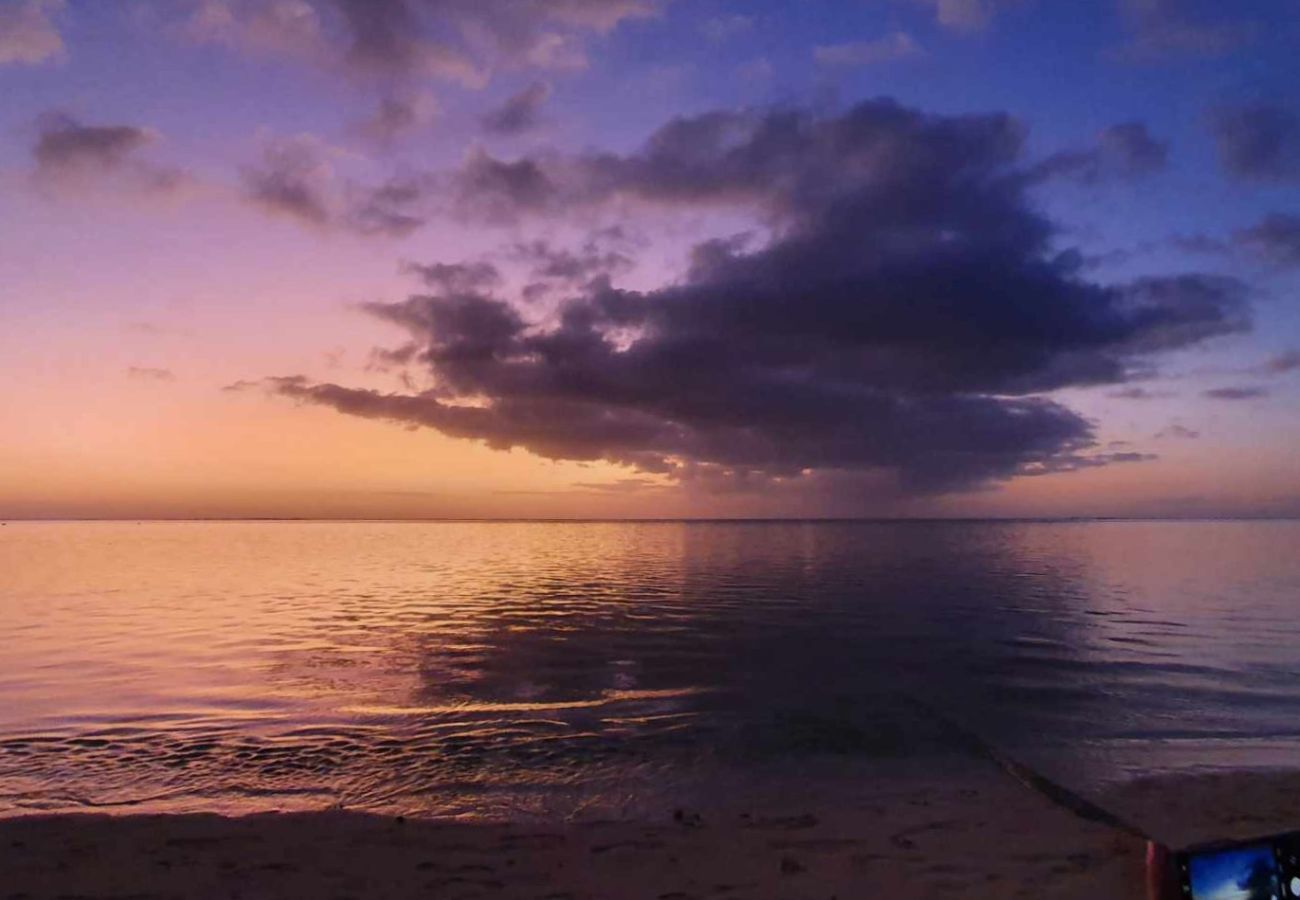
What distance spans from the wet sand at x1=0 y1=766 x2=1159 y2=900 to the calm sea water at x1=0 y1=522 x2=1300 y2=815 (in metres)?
1.52

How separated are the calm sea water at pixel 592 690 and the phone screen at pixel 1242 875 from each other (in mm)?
11012

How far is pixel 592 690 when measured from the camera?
22.9 metres

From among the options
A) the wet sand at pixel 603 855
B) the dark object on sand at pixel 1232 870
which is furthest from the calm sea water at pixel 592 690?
the dark object on sand at pixel 1232 870

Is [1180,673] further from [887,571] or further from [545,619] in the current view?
[887,571]

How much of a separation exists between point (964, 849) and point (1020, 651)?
20793 millimetres

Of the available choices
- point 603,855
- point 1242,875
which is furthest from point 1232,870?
point 603,855

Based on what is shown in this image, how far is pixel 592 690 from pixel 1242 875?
2050cm

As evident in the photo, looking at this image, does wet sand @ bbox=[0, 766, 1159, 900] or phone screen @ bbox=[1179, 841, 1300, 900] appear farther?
wet sand @ bbox=[0, 766, 1159, 900]

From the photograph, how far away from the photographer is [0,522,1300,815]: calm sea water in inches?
600

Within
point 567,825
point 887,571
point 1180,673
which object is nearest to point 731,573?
point 887,571

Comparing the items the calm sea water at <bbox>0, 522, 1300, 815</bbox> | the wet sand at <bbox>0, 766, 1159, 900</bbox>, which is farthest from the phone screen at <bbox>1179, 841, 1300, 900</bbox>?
the calm sea water at <bbox>0, 522, 1300, 815</bbox>

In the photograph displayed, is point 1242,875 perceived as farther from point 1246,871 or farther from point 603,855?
point 603,855

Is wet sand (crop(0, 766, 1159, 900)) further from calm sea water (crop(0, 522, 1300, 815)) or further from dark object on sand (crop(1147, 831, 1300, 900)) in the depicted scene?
dark object on sand (crop(1147, 831, 1300, 900))

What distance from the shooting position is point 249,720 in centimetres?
1956
